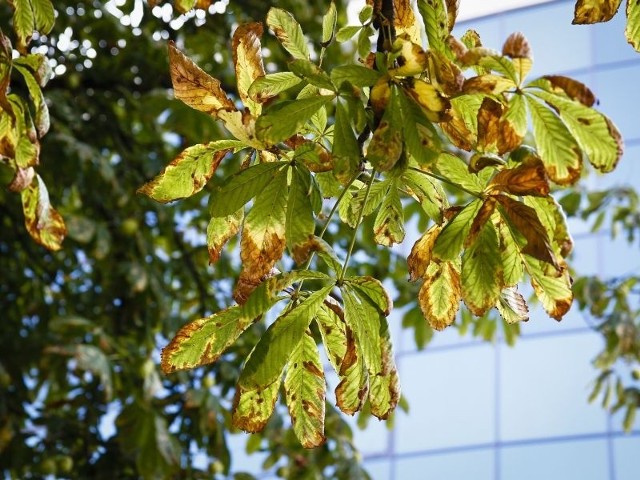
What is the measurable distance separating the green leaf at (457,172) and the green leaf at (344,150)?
9 cm

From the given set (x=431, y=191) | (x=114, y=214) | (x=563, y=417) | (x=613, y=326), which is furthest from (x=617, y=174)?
(x=431, y=191)

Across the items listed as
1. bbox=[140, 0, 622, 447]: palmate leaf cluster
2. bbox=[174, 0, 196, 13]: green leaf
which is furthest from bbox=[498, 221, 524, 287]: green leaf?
bbox=[174, 0, 196, 13]: green leaf

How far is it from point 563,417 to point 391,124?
5.95m

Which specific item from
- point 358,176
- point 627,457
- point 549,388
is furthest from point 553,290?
point 549,388

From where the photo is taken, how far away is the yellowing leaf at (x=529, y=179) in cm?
60

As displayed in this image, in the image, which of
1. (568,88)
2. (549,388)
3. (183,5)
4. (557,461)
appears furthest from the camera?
(549,388)

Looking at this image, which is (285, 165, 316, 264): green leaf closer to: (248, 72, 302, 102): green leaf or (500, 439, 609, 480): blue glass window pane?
(248, 72, 302, 102): green leaf

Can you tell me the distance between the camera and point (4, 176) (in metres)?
1.86

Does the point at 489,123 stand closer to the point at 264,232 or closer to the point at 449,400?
the point at 264,232

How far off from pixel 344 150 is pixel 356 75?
0.13 feet

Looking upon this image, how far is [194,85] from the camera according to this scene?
0.67 metres

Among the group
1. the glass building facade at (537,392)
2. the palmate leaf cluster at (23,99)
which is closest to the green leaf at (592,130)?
the palmate leaf cluster at (23,99)

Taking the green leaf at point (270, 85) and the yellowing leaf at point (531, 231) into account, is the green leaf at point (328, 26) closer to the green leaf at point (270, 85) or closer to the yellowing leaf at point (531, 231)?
the green leaf at point (270, 85)

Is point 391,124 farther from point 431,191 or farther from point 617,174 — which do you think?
point 617,174
